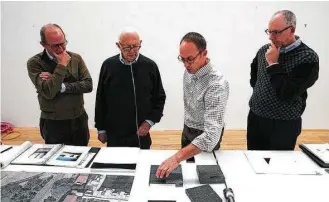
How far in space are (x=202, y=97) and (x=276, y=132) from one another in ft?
2.14

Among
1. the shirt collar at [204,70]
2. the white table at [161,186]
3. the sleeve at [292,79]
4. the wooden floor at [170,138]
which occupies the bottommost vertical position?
the wooden floor at [170,138]

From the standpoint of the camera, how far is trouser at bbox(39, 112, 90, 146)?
7.51ft

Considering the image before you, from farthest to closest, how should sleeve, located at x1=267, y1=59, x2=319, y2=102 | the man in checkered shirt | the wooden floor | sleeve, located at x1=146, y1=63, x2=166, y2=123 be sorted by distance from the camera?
the wooden floor → sleeve, located at x1=146, y1=63, x2=166, y2=123 → sleeve, located at x1=267, y1=59, x2=319, y2=102 → the man in checkered shirt

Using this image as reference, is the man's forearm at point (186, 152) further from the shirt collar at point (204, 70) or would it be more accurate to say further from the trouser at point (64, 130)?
the trouser at point (64, 130)

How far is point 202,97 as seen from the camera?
1758 millimetres

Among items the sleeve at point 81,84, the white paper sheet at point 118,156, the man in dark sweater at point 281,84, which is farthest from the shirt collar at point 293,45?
the sleeve at point 81,84

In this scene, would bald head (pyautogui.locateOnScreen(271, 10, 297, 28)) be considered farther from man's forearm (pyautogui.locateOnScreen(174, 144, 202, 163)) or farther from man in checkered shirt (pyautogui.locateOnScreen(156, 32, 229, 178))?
man's forearm (pyautogui.locateOnScreen(174, 144, 202, 163))

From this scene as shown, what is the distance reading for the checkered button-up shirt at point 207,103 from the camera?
165 cm

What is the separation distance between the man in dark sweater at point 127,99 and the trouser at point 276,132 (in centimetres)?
71

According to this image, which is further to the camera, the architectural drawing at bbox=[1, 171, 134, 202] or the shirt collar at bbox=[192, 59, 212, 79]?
the shirt collar at bbox=[192, 59, 212, 79]

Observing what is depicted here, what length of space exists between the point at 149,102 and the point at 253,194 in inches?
41.6

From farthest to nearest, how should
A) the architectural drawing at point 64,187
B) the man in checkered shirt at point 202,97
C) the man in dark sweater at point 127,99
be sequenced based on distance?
the man in dark sweater at point 127,99 < the man in checkered shirt at point 202,97 < the architectural drawing at point 64,187

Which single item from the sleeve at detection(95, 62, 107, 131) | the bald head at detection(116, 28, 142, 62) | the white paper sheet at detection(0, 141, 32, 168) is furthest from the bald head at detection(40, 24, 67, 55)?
the white paper sheet at detection(0, 141, 32, 168)

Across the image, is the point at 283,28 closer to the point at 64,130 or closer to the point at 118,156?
the point at 118,156
